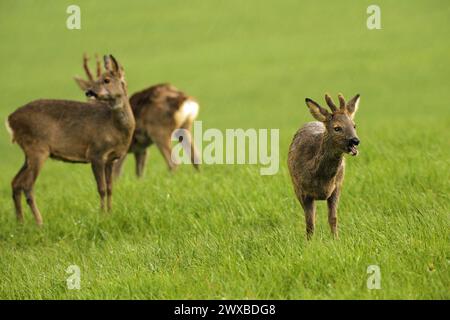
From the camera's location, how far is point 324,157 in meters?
6.05

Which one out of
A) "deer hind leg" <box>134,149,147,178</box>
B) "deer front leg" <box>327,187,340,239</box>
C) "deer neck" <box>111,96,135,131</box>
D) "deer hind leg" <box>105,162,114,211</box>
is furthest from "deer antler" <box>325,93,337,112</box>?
"deer hind leg" <box>134,149,147,178</box>

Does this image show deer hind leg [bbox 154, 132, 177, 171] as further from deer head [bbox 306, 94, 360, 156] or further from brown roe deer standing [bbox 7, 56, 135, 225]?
deer head [bbox 306, 94, 360, 156]

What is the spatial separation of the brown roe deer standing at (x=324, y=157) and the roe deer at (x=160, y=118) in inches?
201

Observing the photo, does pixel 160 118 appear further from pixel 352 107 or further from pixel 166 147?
pixel 352 107

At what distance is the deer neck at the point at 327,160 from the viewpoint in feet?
19.7

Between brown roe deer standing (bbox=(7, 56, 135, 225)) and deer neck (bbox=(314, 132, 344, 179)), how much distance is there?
3.82 metres

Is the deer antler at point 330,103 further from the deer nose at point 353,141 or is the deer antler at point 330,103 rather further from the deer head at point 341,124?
the deer nose at point 353,141

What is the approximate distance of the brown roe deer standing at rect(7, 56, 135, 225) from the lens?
9305 mm

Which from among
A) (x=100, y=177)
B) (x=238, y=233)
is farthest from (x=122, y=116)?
(x=238, y=233)

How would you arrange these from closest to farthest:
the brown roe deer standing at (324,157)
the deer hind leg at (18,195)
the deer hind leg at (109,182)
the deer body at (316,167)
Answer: the brown roe deer standing at (324,157) < the deer body at (316,167) < the deer hind leg at (109,182) < the deer hind leg at (18,195)

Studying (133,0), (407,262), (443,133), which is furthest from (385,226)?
(133,0)

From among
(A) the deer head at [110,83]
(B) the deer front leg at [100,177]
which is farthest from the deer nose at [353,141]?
(A) the deer head at [110,83]
